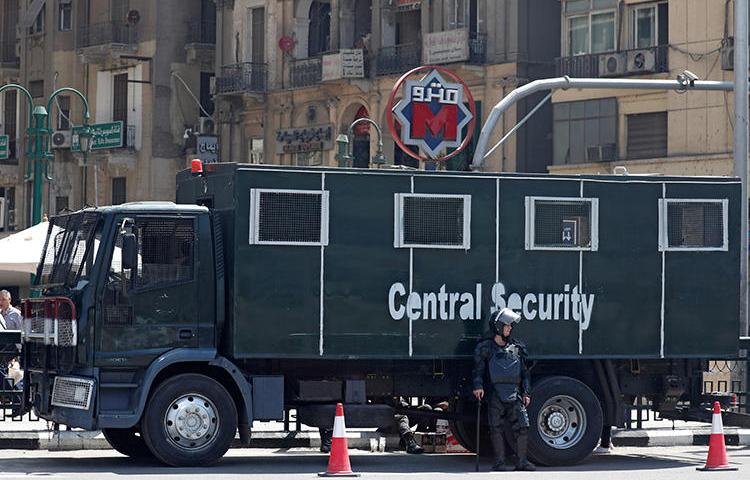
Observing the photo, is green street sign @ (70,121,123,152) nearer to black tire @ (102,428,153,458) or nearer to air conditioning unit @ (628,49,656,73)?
air conditioning unit @ (628,49,656,73)

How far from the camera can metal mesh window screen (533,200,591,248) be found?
18.8 m

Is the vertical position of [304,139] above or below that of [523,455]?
above

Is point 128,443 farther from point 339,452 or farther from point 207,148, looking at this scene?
point 207,148

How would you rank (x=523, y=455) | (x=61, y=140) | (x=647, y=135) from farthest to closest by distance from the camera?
(x=61, y=140)
(x=647, y=135)
(x=523, y=455)

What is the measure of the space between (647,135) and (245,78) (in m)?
16.6

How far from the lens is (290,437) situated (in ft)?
68.8

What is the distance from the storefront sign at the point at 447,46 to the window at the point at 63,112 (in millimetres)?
18654

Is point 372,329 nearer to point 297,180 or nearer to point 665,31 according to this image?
point 297,180

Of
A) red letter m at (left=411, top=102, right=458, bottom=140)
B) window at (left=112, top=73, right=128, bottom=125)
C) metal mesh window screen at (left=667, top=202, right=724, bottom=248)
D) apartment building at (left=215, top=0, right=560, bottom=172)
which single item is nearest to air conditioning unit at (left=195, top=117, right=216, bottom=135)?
apartment building at (left=215, top=0, right=560, bottom=172)

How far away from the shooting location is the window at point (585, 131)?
46.6m

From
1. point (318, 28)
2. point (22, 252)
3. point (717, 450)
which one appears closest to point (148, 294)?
point (717, 450)

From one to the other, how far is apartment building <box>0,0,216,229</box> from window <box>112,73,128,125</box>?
4 centimetres

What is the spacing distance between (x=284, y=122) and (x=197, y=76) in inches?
261

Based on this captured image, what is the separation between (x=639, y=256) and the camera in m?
19.2
